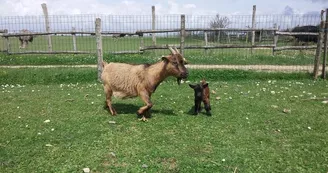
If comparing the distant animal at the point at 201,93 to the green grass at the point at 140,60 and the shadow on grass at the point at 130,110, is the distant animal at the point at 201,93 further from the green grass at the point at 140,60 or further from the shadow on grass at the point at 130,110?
the green grass at the point at 140,60

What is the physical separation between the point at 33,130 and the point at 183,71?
Result: 3.31 meters

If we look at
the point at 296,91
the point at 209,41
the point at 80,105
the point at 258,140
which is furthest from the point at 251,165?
the point at 209,41

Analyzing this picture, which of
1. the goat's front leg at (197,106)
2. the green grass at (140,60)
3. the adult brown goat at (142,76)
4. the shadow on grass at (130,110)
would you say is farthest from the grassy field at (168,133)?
the green grass at (140,60)

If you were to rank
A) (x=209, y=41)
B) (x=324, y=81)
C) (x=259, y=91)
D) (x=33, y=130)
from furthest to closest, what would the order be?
(x=209, y=41) → (x=324, y=81) → (x=259, y=91) → (x=33, y=130)

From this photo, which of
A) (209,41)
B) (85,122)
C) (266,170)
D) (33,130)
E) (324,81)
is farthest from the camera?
(209,41)

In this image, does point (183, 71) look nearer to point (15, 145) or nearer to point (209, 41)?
point (15, 145)

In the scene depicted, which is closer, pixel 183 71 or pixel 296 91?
pixel 183 71

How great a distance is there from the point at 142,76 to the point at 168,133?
1467mm

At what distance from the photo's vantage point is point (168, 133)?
6094 mm

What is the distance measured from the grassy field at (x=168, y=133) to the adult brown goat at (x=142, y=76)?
0.58 metres

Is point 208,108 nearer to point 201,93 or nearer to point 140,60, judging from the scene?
point 201,93

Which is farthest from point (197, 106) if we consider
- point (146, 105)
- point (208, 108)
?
point (146, 105)

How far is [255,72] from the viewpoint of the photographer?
42.4 feet

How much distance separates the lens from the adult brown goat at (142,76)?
6555 mm
